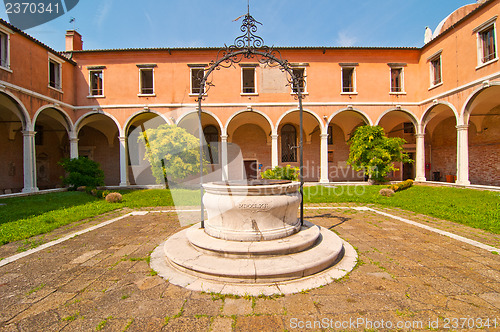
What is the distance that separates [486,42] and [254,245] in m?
16.6

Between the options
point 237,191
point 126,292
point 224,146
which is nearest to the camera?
point 126,292

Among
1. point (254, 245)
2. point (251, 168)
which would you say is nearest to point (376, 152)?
point (251, 168)

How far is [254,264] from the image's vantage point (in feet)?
10.5

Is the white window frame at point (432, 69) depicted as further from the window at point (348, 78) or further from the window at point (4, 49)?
the window at point (4, 49)

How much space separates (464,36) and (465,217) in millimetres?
12107

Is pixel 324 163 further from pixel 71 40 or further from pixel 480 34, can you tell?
pixel 71 40

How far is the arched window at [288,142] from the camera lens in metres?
19.2

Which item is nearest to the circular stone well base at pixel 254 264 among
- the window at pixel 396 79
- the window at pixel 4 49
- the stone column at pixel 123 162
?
the stone column at pixel 123 162

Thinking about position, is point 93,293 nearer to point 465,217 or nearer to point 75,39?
point 465,217

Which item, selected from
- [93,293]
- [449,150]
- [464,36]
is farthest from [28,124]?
[449,150]

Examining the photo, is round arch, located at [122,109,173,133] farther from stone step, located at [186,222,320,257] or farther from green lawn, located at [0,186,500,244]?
stone step, located at [186,222,320,257]

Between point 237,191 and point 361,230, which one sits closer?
point 237,191

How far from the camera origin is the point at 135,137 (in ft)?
57.5

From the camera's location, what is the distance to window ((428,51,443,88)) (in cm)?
1456
